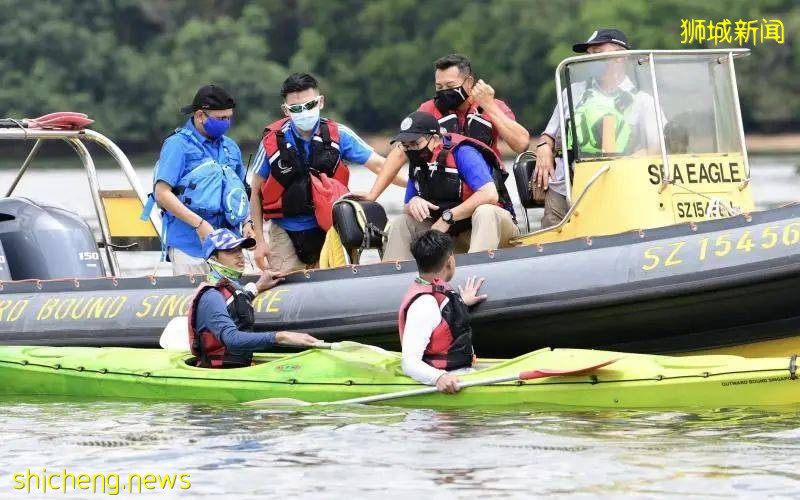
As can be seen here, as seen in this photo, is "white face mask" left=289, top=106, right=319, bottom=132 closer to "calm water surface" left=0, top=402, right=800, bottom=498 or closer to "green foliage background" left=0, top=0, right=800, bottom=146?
"calm water surface" left=0, top=402, right=800, bottom=498

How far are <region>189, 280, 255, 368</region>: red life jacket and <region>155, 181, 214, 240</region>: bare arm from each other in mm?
660

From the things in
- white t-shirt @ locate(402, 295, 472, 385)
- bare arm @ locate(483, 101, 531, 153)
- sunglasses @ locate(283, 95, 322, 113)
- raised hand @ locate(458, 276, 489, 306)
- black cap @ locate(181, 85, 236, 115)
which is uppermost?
black cap @ locate(181, 85, 236, 115)

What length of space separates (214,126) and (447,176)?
148cm

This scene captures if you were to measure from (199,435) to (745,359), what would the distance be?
2625 mm

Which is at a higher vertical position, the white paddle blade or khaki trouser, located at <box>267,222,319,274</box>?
khaki trouser, located at <box>267,222,319,274</box>

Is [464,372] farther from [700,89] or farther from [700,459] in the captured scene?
[700,89]

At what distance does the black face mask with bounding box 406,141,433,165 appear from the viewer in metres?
8.63

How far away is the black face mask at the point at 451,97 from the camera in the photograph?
9000 mm

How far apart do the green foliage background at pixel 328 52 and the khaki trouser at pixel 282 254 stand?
1666 inches

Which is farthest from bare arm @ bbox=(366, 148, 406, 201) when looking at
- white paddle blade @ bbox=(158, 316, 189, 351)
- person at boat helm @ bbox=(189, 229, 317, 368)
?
white paddle blade @ bbox=(158, 316, 189, 351)

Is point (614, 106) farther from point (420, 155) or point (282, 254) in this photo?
point (282, 254)

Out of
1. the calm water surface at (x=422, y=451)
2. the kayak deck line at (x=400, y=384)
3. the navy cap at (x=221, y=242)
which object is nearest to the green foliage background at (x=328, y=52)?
the kayak deck line at (x=400, y=384)

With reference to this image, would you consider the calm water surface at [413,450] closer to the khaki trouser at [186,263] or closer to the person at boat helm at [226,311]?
the person at boat helm at [226,311]

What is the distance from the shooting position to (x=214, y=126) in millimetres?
9320
